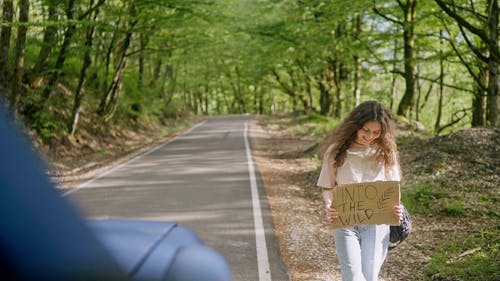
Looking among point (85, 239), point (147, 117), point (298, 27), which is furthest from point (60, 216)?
point (147, 117)

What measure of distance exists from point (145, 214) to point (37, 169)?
8.01 metres

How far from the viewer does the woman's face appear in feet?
11.6

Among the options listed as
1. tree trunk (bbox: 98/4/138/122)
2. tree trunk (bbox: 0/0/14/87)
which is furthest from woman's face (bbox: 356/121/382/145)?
tree trunk (bbox: 98/4/138/122)

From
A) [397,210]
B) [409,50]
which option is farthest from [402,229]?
[409,50]

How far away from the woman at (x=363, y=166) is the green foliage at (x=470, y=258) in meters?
2.23

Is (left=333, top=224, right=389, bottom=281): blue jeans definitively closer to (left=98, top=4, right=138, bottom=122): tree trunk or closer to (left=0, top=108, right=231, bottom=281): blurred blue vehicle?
(left=0, top=108, right=231, bottom=281): blurred blue vehicle

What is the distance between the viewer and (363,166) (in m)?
3.62

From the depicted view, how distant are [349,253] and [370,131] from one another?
939 millimetres

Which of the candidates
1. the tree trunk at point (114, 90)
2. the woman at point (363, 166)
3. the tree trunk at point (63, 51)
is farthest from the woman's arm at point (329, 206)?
the tree trunk at point (114, 90)

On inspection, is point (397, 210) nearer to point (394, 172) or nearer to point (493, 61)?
point (394, 172)

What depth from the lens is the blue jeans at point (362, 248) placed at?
3.39 metres

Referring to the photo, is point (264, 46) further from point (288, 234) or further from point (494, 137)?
point (288, 234)

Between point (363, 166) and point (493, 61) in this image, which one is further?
point (493, 61)

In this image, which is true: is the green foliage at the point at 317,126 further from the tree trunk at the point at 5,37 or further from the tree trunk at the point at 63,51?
the tree trunk at the point at 5,37
